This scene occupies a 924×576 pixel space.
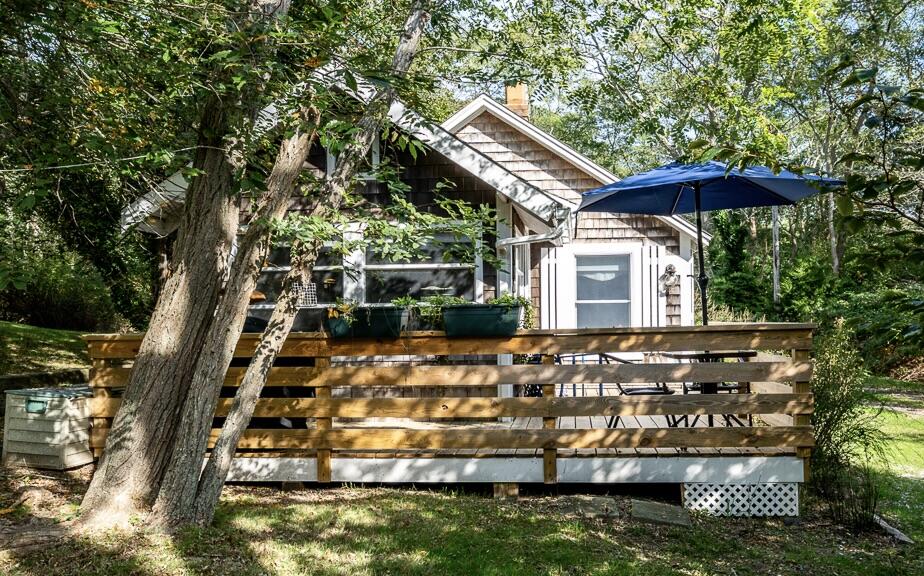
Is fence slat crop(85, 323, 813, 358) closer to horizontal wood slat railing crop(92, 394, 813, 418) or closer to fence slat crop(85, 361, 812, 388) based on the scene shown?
fence slat crop(85, 361, 812, 388)

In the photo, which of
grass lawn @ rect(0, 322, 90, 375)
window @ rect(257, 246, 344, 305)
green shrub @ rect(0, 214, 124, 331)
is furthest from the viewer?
green shrub @ rect(0, 214, 124, 331)

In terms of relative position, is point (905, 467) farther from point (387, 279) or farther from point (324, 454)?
point (324, 454)

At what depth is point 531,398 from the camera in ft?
19.1

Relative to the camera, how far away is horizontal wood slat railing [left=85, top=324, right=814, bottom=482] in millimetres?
5680

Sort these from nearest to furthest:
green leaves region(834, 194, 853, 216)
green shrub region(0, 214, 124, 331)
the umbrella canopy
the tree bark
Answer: green leaves region(834, 194, 853, 216), the tree bark, the umbrella canopy, green shrub region(0, 214, 124, 331)

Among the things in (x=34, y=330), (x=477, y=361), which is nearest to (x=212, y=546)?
(x=477, y=361)

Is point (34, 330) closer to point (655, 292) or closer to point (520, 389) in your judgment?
point (520, 389)

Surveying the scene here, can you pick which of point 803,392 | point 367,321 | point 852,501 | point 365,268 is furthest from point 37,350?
point 852,501

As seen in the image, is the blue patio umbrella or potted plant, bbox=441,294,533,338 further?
the blue patio umbrella

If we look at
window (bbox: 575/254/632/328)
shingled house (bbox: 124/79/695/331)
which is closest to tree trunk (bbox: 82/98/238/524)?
shingled house (bbox: 124/79/695/331)

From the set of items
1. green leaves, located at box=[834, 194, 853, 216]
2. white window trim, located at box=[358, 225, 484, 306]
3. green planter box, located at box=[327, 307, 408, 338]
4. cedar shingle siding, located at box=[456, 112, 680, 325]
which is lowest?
green planter box, located at box=[327, 307, 408, 338]

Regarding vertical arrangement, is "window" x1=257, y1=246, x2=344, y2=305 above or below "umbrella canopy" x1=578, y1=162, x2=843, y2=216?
below

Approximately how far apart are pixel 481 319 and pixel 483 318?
0.02 m

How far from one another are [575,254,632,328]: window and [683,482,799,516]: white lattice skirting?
21.9 ft
